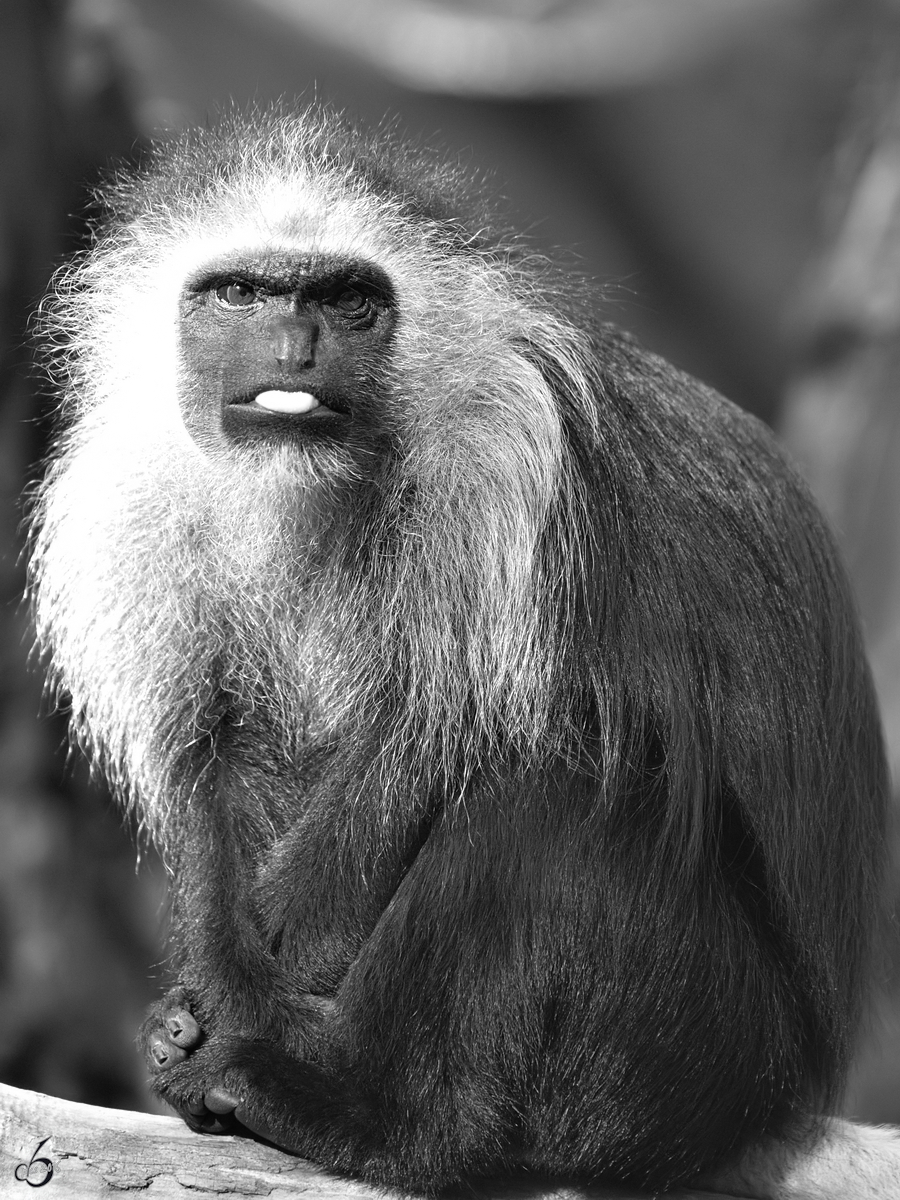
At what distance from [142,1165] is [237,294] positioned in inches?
100

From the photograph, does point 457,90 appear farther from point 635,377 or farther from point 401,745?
point 401,745

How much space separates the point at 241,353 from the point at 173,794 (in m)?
1.52

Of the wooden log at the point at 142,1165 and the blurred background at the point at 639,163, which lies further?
the blurred background at the point at 639,163

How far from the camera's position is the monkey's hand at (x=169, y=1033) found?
4215mm

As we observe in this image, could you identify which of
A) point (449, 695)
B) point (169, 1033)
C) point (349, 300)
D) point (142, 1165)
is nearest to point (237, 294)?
point (349, 300)

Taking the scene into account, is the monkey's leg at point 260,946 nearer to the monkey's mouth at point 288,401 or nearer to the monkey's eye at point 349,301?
the monkey's mouth at point 288,401

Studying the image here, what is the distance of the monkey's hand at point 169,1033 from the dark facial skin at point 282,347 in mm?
1754

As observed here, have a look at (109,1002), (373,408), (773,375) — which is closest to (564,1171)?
(373,408)

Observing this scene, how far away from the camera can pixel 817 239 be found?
13.4 meters

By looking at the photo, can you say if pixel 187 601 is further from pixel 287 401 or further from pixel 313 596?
pixel 287 401

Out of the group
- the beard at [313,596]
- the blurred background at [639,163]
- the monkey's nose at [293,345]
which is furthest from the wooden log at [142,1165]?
the blurred background at [639,163]

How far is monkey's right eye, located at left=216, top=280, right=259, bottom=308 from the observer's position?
413 cm

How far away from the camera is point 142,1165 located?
392 centimetres

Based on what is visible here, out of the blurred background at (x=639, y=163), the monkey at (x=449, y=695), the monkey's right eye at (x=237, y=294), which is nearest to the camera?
the monkey at (x=449, y=695)
